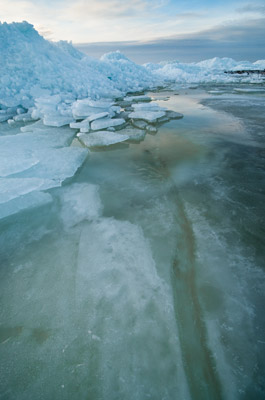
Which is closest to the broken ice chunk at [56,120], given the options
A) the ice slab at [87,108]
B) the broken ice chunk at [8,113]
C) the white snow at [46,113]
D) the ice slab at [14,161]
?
the white snow at [46,113]

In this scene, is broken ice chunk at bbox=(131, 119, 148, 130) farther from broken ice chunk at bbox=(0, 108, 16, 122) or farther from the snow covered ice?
broken ice chunk at bbox=(0, 108, 16, 122)

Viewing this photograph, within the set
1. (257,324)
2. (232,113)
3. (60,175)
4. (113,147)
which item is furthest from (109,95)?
(257,324)

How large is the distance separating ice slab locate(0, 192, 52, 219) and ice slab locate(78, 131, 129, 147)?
2.25m

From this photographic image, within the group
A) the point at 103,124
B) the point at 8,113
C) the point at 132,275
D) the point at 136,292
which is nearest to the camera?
→ the point at 136,292

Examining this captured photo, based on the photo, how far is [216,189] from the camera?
8.59ft

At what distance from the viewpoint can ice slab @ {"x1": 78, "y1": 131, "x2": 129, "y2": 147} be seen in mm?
4496

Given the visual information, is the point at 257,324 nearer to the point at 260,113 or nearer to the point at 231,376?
the point at 231,376

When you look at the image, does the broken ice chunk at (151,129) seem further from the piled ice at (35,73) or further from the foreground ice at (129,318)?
the foreground ice at (129,318)

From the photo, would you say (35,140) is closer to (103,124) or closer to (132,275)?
(103,124)

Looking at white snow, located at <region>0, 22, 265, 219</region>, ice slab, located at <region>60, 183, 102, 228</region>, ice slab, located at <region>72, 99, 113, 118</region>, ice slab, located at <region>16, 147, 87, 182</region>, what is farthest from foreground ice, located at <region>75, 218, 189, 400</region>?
ice slab, located at <region>72, 99, 113, 118</region>

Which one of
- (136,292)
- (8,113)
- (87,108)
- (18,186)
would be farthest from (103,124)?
(136,292)

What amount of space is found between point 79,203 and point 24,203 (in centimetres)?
66

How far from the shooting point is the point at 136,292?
143 centimetres

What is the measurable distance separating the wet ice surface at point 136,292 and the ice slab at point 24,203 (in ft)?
0.12
